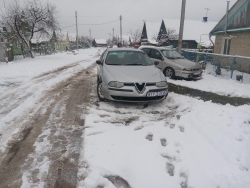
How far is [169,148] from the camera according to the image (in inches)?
134

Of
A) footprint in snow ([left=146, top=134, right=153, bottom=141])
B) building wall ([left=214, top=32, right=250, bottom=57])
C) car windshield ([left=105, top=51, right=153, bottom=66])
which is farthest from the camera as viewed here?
building wall ([left=214, top=32, right=250, bottom=57])

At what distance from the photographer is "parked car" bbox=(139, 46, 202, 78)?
9242 mm

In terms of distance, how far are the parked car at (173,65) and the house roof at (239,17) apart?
17.2ft

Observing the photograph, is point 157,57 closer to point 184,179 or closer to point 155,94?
point 155,94

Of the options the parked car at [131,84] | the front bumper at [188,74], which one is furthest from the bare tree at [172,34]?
the parked car at [131,84]

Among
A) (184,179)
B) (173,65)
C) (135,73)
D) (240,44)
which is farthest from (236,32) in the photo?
(184,179)

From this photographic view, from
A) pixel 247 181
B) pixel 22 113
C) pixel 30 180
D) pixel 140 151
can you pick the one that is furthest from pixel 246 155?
pixel 22 113

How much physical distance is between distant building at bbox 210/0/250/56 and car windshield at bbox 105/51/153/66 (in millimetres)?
8715

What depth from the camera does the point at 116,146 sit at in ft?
11.1

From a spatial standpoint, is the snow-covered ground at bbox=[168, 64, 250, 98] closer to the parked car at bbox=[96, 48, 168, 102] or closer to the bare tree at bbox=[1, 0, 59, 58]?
the parked car at bbox=[96, 48, 168, 102]

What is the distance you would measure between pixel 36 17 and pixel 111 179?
69.5 ft

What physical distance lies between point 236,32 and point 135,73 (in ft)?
35.8

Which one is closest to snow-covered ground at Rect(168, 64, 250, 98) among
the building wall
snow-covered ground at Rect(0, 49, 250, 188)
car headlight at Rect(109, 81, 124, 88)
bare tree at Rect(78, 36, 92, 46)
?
snow-covered ground at Rect(0, 49, 250, 188)

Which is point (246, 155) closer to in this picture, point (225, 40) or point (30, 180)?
point (30, 180)
